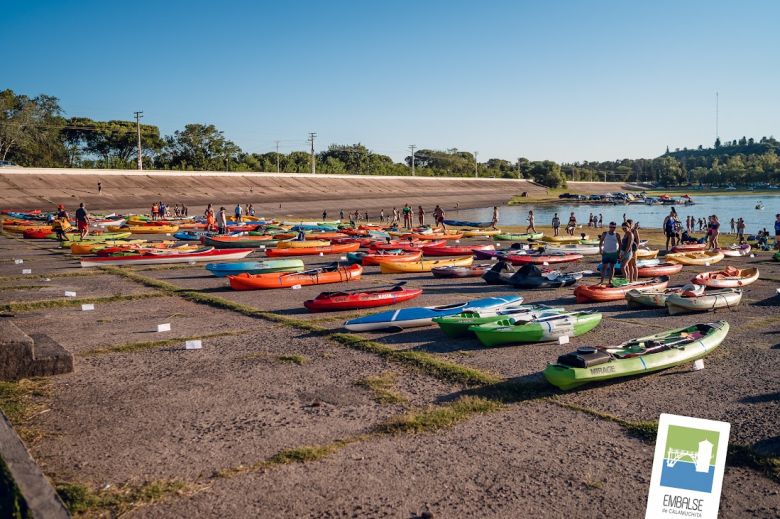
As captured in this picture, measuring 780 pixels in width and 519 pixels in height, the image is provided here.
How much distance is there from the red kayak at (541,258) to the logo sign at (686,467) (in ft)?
62.5

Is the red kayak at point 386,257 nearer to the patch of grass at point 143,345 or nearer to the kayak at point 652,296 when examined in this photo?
the kayak at point 652,296

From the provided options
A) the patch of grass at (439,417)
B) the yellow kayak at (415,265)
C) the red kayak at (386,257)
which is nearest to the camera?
the patch of grass at (439,417)

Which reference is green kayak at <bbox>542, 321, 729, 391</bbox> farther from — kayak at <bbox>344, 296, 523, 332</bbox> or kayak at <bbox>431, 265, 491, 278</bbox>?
kayak at <bbox>431, 265, 491, 278</bbox>

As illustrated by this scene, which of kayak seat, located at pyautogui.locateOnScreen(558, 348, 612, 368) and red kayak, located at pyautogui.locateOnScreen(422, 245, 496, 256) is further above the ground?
red kayak, located at pyautogui.locateOnScreen(422, 245, 496, 256)

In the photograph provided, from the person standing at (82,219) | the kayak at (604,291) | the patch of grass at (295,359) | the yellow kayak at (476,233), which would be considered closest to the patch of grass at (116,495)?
the patch of grass at (295,359)

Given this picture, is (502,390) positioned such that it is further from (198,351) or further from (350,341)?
(198,351)

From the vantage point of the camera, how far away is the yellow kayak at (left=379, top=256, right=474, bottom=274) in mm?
21516

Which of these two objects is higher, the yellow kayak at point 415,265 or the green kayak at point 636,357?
the yellow kayak at point 415,265

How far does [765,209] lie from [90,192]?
83821mm

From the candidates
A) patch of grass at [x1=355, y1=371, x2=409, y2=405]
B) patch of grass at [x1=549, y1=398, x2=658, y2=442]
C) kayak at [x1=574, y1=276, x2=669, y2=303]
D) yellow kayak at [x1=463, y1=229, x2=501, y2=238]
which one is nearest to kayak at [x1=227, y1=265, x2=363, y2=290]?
kayak at [x1=574, y1=276, x2=669, y2=303]

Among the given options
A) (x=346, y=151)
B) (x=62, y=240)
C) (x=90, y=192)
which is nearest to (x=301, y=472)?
(x=62, y=240)

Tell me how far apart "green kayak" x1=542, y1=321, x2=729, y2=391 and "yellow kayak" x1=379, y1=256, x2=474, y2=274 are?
1136 centimetres

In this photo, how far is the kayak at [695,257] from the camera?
76.0ft

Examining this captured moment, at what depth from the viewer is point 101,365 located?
10414 mm
